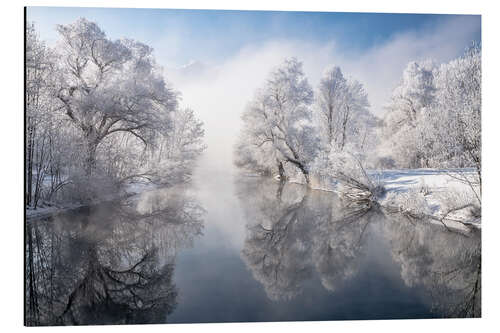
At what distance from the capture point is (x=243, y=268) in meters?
4.83

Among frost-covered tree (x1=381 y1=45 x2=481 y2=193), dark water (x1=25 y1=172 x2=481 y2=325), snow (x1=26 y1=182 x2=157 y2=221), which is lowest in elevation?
dark water (x1=25 y1=172 x2=481 y2=325)

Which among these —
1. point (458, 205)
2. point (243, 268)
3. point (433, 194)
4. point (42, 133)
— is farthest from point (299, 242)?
point (42, 133)

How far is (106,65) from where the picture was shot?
9383 mm

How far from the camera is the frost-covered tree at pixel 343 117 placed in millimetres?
8680

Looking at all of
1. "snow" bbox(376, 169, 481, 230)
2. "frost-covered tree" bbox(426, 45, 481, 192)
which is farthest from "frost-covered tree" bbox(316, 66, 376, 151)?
"frost-covered tree" bbox(426, 45, 481, 192)

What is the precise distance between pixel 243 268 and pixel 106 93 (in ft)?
21.3

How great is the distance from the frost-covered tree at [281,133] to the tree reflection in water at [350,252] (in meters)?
2.66

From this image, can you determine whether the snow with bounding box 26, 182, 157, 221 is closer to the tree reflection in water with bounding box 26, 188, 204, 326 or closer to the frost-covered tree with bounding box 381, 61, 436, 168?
the tree reflection in water with bounding box 26, 188, 204, 326

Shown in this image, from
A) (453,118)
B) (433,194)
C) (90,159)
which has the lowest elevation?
(433,194)

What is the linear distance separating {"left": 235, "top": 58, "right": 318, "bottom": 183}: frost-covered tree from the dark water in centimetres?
327

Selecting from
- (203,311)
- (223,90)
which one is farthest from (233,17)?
(203,311)

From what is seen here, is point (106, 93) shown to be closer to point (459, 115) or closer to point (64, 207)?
point (64, 207)

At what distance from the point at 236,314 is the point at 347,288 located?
1386 mm

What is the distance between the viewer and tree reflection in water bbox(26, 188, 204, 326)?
12.0ft
